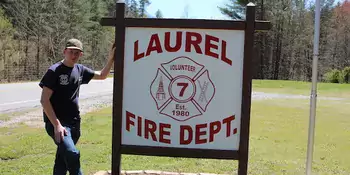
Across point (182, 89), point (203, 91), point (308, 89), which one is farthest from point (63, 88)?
point (308, 89)

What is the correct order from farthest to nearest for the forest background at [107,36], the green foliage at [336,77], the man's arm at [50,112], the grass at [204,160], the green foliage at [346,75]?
1. the green foliage at [336,77]
2. the green foliage at [346,75]
3. the forest background at [107,36]
4. the grass at [204,160]
5. the man's arm at [50,112]

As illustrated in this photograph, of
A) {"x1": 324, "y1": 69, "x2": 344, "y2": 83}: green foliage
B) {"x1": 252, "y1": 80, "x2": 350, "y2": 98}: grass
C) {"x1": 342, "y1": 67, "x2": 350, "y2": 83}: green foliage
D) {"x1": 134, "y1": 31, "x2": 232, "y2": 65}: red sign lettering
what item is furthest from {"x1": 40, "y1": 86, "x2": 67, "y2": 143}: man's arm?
{"x1": 324, "y1": 69, "x2": 344, "y2": 83}: green foliage

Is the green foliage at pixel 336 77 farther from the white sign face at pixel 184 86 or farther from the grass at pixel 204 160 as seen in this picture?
the white sign face at pixel 184 86

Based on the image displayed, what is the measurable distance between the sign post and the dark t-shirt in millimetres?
348

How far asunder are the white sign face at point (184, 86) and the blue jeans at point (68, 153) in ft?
1.63

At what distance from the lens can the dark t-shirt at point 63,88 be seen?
122 inches

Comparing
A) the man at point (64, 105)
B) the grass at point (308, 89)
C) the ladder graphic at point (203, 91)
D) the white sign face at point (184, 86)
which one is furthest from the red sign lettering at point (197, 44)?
the grass at point (308, 89)

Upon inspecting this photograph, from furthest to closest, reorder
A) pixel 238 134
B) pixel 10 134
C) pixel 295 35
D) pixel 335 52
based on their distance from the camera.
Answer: pixel 295 35 < pixel 335 52 < pixel 10 134 < pixel 238 134

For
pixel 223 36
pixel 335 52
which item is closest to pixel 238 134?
pixel 223 36

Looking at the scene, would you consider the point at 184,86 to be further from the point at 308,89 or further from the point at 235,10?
the point at 235,10

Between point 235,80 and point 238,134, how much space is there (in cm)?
46

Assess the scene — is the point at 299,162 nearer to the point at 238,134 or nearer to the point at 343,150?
the point at 343,150

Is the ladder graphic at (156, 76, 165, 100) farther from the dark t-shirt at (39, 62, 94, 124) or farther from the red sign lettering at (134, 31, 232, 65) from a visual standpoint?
the dark t-shirt at (39, 62, 94, 124)

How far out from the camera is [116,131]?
340 cm
